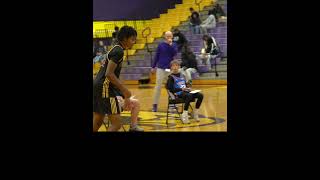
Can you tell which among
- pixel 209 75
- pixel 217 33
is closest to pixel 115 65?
pixel 209 75

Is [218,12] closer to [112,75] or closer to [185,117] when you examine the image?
[185,117]

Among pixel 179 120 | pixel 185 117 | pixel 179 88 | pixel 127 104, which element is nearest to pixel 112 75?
pixel 127 104

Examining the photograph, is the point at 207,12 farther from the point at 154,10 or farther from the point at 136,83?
the point at 136,83

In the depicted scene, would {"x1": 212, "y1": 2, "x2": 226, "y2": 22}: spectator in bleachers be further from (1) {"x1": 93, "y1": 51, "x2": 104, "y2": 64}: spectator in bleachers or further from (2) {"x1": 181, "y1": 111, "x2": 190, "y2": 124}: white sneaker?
(2) {"x1": 181, "y1": 111, "x2": 190, "y2": 124}: white sneaker

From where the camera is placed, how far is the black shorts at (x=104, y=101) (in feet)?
13.2

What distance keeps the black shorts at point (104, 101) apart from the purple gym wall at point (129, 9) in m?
9.87

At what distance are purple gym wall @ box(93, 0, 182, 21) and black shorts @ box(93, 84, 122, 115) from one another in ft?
32.4

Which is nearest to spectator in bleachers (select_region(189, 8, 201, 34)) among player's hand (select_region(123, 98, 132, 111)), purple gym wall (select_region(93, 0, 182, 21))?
purple gym wall (select_region(93, 0, 182, 21))

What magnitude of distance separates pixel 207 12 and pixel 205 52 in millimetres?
2507

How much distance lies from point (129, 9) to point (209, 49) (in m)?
3.75

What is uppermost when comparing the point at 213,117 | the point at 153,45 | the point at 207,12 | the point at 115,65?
the point at 207,12

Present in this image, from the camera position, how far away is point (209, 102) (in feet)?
27.6

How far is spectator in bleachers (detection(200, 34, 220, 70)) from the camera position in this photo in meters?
12.2

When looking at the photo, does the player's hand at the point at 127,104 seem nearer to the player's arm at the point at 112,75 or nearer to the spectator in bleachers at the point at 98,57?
the player's arm at the point at 112,75
